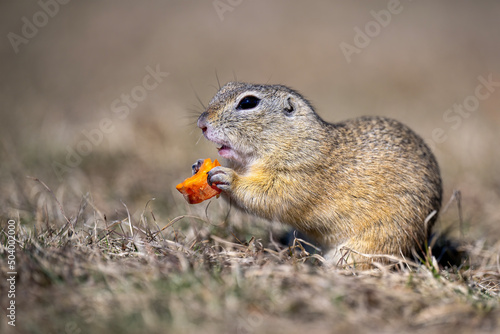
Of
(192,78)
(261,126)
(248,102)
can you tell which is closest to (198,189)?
(261,126)

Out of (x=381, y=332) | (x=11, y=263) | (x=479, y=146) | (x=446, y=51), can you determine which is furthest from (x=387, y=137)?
(x=446, y=51)

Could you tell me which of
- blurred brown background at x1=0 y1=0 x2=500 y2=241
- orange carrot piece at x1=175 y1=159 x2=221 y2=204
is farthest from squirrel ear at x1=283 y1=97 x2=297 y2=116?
blurred brown background at x1=0 y1=0 x2=500 y2=241

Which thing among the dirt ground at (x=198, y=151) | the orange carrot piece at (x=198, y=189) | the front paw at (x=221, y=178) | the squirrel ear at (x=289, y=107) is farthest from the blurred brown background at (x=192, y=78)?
the squirrel ear at (x=289, y=107)

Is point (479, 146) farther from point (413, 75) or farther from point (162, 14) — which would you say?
point (162, 14)

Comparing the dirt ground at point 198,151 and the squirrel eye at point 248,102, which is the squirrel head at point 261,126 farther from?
the dirt ground at point 198,151

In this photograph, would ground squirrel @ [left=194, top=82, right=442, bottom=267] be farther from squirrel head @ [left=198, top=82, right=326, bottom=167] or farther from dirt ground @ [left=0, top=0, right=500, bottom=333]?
dirt ground @ [left=0, top=0, right=500, bottom=333]
